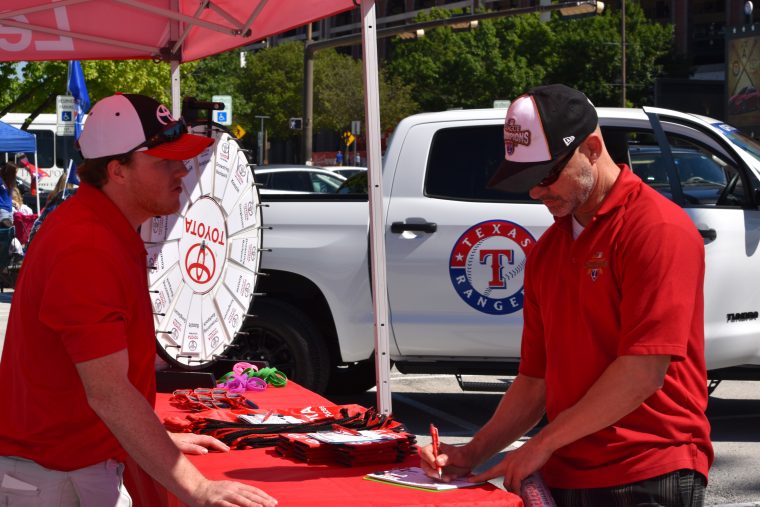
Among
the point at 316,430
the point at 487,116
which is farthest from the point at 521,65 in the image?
the point at 316,430

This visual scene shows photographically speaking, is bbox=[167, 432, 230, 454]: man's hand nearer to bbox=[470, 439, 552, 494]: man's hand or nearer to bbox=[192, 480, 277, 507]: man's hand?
bbox=[192, 480, 277, 507]: man's hand

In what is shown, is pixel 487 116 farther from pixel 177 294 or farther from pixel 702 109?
pixel 702 109

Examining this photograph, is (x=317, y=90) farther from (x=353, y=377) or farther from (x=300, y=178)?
(x=353, y=377)

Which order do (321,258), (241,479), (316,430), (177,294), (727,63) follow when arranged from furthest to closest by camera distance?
1. (727,63)
2. (321,258)
3. (177,294)
4. (316,430)
5. (241,479)

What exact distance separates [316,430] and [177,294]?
4.25ft

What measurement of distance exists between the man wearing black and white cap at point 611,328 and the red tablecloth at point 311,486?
16 cm

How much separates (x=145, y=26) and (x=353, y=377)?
3.55 m

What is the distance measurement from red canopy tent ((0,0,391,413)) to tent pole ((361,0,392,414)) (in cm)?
37

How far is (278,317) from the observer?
7488 mm

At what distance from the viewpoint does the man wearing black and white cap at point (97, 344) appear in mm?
2490

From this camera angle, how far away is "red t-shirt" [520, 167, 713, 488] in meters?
2.50

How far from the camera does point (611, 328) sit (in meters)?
2.62

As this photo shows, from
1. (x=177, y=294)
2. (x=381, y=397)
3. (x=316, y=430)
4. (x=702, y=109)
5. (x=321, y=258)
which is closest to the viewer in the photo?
(x=316, y=430)

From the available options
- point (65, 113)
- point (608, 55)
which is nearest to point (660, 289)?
point (65, 113)
